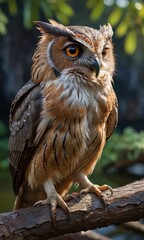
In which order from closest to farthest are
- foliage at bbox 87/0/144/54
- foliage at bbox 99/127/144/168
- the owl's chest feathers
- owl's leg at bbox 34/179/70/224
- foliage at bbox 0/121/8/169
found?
1. owl's leg at bbox 34/179/70/224
2. the owl's chest feathers
3. foliage at bbox 87/0/144/54
4. foliage at bbox 99/127/144/168
5. foliage at bbox 0/121/8/169

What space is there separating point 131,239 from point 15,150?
1.86 meters

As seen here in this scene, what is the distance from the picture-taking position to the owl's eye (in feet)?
8.29

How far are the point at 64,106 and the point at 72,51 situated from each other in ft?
0.84

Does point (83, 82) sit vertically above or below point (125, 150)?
above

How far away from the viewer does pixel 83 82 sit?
8.54ft

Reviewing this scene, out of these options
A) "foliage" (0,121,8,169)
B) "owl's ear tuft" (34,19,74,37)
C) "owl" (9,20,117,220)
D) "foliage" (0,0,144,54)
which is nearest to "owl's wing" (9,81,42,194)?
"owl" (9,20,117,220)

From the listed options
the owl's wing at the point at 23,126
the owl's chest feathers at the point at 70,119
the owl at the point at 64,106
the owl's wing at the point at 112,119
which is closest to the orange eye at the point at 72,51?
the owl at the point at 64,106

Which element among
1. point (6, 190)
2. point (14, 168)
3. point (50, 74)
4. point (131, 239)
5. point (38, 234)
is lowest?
point (131, 239)

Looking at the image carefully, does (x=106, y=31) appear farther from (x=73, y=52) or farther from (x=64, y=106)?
(x=64, y=106)

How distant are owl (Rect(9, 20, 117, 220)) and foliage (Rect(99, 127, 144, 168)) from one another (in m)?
2.67

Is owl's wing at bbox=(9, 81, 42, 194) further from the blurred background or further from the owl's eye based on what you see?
the blurred background

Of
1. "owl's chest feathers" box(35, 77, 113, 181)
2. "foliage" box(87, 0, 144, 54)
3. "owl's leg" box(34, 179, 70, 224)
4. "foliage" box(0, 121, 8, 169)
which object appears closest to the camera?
"owl's leg" box(34, 179, 70, 224)

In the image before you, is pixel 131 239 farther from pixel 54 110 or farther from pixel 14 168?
pixel 54 110

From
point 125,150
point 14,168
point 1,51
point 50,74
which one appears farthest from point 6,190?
point 1,51
